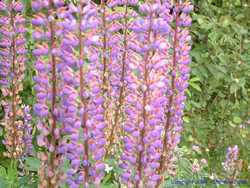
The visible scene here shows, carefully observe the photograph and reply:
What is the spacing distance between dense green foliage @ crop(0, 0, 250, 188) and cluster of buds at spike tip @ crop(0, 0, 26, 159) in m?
2.61

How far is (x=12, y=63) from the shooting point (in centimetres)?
353

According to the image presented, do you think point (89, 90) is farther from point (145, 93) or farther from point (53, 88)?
point (145, 93)

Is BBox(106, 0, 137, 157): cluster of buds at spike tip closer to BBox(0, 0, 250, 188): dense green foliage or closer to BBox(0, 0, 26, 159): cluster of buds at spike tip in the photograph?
BBox(0, 0, 26, 159): cluster of buds at spike tip

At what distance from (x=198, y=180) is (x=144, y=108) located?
6.98ft

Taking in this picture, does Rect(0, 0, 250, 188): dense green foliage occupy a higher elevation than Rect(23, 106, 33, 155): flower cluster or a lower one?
lower

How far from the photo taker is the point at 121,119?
3.70 meters

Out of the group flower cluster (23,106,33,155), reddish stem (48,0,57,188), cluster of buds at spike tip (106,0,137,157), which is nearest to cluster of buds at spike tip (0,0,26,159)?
flower cluster (23,106,33,155)

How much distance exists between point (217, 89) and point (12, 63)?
442 cm

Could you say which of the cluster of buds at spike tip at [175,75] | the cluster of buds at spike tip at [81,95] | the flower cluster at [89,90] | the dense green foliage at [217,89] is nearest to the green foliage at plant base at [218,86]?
the dense green foliage at [217,89]

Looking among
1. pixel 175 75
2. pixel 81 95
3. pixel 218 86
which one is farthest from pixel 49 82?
pixel 218 86

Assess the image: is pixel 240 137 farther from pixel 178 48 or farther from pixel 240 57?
pixel 178 48

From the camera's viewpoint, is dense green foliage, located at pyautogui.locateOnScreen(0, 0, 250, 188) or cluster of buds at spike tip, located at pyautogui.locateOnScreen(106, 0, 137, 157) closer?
cluster of buds at spike tip, located at pyautogui.locateOnScreen(106, 0, 137, 157)

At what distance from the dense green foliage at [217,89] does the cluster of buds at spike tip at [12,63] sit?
8.57ft

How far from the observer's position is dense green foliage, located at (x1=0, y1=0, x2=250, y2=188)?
6406mm
